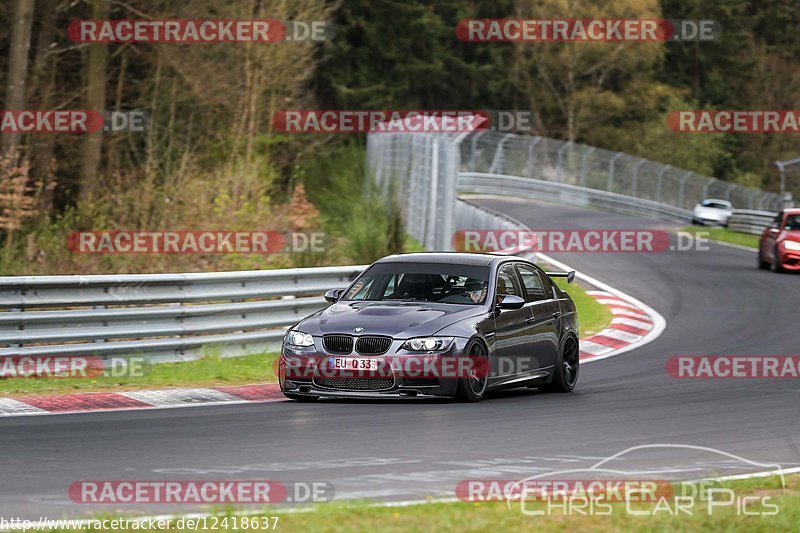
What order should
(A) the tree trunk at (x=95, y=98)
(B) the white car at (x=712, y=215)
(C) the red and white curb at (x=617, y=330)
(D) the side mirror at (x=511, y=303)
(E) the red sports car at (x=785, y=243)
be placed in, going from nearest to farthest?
(D) the side mirror at (x=511, y=303), (C) the red and white curb at (x=617, y=330), (E) the red sports car at (x=785, y=243), (A) the tree trunk at (x=95, y=98), (B) the white car at (x=712, y=215)

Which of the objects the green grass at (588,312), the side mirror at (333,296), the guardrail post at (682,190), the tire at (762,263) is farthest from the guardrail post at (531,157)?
the side mirror at (333,296)

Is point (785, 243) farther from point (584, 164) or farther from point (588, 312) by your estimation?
point (584, 164)

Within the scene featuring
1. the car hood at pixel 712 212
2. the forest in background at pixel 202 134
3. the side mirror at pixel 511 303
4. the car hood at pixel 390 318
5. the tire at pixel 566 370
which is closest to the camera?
the car hood at pixel 390 318

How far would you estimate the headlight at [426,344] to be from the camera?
11.8 m

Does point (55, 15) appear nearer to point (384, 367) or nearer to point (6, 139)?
point (6, 139)

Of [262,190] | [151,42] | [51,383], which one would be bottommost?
[51,383]

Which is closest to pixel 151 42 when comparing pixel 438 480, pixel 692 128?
pixel 438 480

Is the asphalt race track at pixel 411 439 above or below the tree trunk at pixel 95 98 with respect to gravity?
below

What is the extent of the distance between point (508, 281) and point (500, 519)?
6.69 metres

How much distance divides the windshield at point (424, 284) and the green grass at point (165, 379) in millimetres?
1744

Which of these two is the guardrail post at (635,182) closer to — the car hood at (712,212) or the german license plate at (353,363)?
the car hood at (712,212)

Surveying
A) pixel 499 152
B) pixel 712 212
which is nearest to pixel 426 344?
pixel 712 212

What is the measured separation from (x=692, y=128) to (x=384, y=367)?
69.1m

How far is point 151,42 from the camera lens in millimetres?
32188
